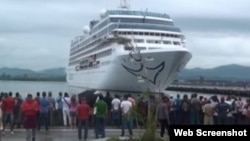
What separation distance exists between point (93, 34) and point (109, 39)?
13077 mm

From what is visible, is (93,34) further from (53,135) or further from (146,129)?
(146,129)

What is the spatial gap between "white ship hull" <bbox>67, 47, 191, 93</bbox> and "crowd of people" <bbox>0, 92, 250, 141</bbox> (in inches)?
953

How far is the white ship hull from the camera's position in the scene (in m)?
48.2

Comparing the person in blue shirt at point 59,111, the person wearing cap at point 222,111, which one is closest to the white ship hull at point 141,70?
the person in blue shirt at point 59,111

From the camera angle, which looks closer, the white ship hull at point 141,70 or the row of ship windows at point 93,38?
the white ship hull at point 141,70

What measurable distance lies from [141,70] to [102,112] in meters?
31.7

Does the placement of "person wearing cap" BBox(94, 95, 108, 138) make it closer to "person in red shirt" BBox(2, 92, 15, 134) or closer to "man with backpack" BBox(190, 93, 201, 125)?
"person in red shirt" BBox(2, 92, 15, 134)

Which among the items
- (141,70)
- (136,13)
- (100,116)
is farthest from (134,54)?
(100,116)

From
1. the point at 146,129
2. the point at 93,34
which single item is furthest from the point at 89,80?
the point at 146,129

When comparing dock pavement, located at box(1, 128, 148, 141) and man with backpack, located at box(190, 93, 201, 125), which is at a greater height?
man with backpack, located at box(190, 93, 201, 125)

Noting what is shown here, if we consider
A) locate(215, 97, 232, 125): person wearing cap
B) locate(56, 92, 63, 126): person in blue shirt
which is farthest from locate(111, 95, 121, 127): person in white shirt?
locate(215, 97, 232, 125): person wearing cap

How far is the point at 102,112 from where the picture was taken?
17.2 meters

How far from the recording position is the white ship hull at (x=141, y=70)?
48219 mm

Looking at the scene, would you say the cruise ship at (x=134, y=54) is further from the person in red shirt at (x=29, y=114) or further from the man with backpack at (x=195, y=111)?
the person in red shirt at (x=29, y=114)
